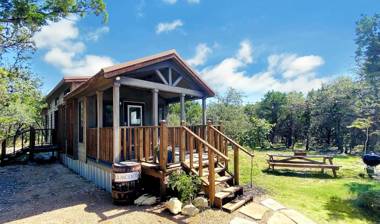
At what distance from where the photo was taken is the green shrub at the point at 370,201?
17.5 feet

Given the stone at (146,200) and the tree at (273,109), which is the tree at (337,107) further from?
the stone at (146,200)

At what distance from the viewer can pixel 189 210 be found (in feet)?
14.4

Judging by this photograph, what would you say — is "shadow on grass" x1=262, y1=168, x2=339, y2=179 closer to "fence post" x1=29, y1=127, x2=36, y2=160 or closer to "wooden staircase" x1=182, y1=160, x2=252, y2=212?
"wooden staircase" x1=182, y1=160, x2=252, y2=212

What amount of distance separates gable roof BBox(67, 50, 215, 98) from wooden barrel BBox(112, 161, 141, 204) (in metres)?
2.34

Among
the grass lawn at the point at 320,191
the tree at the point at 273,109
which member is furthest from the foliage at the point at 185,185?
the tree at the point at 273,109

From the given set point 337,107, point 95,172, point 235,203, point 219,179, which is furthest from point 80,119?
point 337,107

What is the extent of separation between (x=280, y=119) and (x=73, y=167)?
92.5 feet

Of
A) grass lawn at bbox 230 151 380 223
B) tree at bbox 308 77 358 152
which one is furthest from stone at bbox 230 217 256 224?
tree at bbox 308 77 358 152

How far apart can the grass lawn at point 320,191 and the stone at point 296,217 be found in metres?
0.24

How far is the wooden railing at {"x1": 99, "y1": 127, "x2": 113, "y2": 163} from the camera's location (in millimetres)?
6062

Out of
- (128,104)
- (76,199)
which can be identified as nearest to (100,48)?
(128,104)

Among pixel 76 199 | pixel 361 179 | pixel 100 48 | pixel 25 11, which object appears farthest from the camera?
pixel 100 48

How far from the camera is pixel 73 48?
18.8 m

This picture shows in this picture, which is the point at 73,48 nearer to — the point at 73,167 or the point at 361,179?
the point at 73,167
